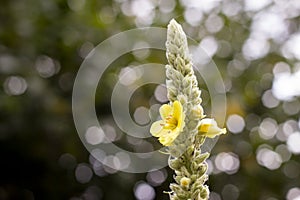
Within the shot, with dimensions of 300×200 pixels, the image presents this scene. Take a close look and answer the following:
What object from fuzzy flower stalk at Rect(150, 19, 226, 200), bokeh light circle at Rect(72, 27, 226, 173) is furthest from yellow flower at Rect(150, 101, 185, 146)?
bokeh light circle at Rect(72, 27, 226, 173)

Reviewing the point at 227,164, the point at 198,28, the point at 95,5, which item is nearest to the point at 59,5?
the point at 95,5

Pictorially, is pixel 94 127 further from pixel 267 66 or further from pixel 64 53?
pixel 267 66

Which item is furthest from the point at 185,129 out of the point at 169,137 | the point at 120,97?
the point at 120,97

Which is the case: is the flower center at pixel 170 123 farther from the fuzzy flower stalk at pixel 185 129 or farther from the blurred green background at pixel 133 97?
the blurred green background at pixel 133 97

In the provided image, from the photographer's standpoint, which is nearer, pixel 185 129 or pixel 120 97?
pixel 185 129

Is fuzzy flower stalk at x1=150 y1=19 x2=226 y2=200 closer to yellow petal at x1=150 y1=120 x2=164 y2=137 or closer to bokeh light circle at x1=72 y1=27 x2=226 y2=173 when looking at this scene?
yellow petal at x1=150 y1=120 x2=164 y2=137

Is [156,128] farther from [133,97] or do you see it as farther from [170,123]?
[133,97]
